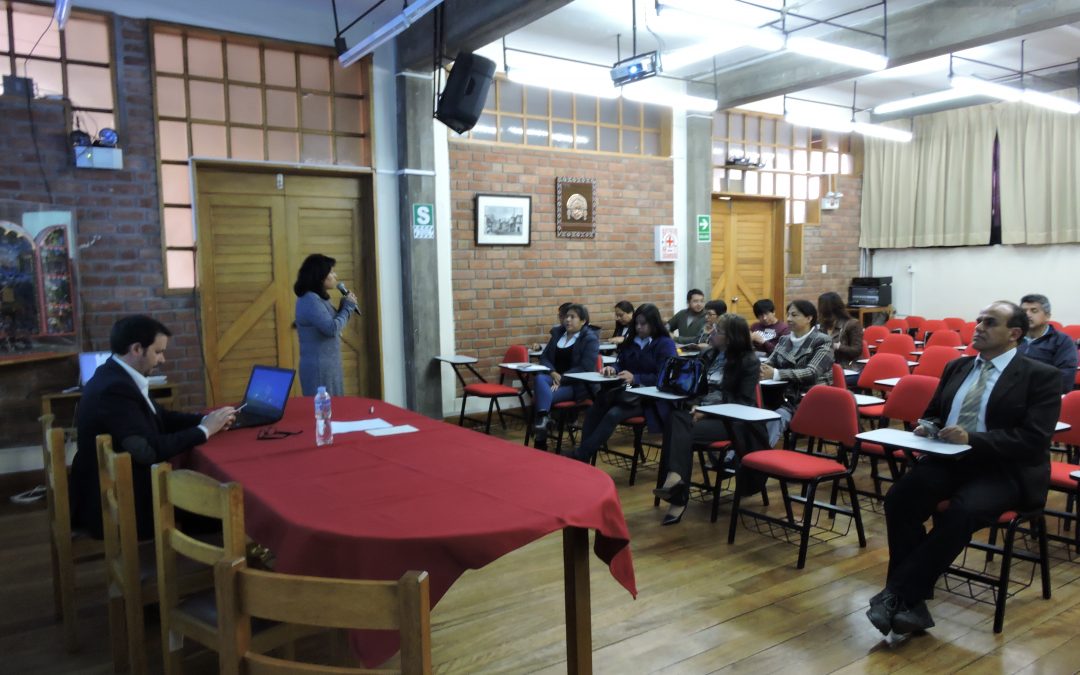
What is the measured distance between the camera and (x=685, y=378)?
4.57m

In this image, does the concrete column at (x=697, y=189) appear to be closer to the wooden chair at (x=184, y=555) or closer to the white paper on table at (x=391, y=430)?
the white paper on table at (x=391, y=430)

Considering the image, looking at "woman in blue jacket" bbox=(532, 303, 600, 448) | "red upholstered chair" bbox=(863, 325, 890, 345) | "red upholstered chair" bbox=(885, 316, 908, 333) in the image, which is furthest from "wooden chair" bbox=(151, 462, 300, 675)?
"red upholstered chair" bbox=(885, 316, 908, 333)

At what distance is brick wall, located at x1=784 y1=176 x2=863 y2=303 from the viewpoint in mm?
10383

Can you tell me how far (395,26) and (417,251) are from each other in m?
2.31

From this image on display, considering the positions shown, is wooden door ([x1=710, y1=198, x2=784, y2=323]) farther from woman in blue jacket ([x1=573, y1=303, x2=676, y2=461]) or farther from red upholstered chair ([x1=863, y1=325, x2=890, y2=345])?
woman in blue jacket ([x1=573, y1=303, x2=676, y2=461])

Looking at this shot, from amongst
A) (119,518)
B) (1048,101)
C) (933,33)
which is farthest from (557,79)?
(1048,101)

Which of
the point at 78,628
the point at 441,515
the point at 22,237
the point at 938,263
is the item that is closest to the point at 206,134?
the point at 22,237

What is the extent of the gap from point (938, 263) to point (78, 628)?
10.7 m

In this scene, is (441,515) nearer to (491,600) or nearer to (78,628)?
(491,600)

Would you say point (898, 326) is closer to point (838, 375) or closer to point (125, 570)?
point (838, 375)

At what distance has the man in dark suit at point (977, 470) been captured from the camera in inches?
115

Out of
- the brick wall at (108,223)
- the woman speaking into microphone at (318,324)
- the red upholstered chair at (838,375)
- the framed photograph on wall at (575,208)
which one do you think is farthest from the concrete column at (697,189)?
the brick wall at (108,223)

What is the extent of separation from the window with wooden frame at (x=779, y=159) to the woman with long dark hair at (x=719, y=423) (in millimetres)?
5319

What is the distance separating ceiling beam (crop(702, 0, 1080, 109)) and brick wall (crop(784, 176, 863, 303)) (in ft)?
9.74
